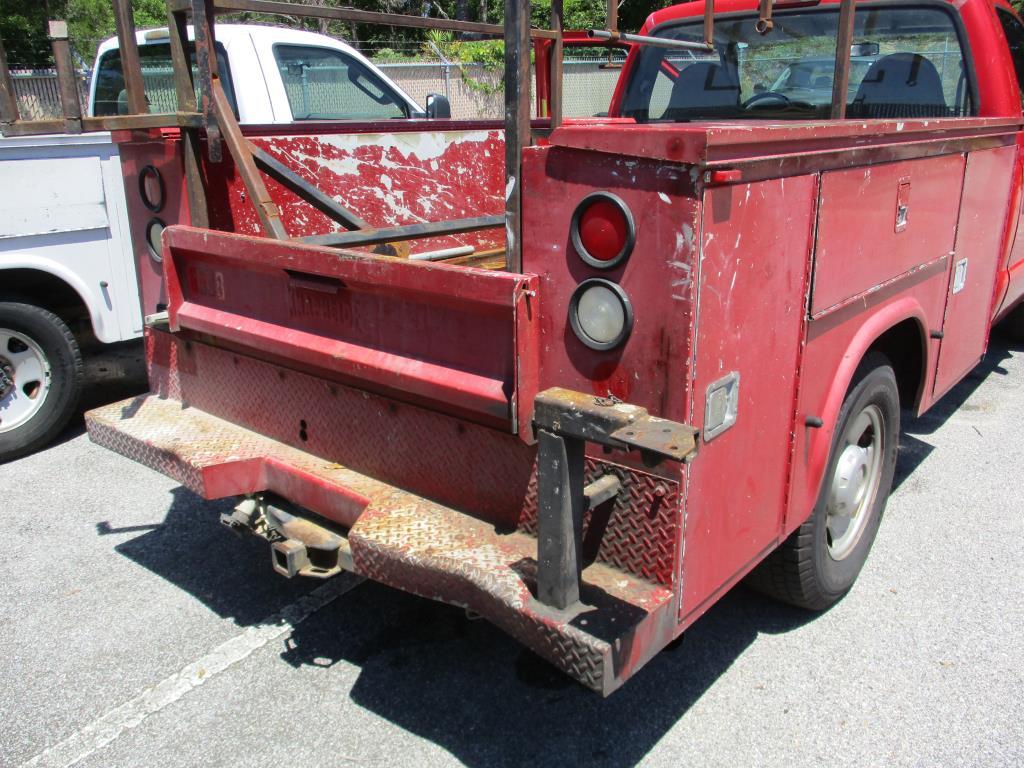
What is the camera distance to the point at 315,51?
20.9 ft

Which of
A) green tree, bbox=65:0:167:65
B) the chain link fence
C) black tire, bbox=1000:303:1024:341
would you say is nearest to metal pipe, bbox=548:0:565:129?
black tire, bbox=1000:303:1024:341

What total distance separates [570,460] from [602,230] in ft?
1.69

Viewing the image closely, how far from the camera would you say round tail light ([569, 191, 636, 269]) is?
1889mm

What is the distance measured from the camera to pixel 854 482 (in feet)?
9.89

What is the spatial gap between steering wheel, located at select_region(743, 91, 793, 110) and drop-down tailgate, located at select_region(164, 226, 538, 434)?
8.32 ft

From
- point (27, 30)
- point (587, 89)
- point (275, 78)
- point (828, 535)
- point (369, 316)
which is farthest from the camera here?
point (27, 30)

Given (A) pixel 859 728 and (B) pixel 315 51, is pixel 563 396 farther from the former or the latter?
(B) pixel 315 51

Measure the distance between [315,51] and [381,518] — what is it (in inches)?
195

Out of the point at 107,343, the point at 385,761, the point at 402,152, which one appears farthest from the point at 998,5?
the point at 107,343

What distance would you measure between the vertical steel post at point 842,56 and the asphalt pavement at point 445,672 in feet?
5.88

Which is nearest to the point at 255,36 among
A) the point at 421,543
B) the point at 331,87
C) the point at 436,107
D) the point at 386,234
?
the point at 331,87

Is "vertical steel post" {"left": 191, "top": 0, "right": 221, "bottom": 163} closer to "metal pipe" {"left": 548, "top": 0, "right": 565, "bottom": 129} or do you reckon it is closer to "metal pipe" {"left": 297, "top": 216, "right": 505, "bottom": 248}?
"metal pipe" {"left": 297, "top": 216, "right": 505, "bottom": 248}

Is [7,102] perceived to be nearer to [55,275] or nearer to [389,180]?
[389,180]

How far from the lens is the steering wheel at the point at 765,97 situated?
4074 millimetres
